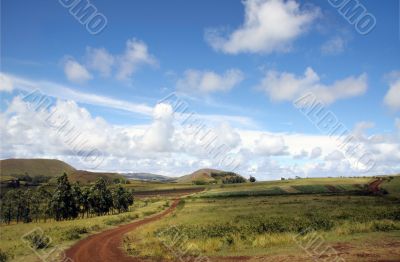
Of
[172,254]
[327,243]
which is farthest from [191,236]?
[327,243]

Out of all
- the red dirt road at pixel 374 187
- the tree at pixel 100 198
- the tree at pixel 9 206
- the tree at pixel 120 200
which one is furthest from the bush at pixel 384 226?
the tree at pixel 9 206

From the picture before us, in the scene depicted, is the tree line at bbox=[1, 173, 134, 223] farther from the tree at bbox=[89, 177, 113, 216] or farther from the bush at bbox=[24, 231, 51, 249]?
the bush at bbox=[24, 231, 51, 249]

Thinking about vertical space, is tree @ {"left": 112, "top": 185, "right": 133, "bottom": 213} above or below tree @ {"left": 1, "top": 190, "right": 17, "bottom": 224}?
above

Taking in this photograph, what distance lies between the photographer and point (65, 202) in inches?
3816

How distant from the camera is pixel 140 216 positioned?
2968 inches

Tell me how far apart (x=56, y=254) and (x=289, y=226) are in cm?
2248

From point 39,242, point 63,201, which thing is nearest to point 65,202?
point 63,201

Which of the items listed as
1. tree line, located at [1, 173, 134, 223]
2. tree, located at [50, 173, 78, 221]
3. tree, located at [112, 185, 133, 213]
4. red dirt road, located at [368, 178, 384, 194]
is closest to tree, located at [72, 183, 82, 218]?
tree line, located at [1, 173, 134, 223]

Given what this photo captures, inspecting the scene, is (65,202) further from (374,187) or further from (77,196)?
(374,187)

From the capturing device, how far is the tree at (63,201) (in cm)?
9556

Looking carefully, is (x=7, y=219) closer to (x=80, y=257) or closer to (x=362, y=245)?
(x=80, y=257)

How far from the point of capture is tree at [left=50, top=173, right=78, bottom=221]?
95562mm

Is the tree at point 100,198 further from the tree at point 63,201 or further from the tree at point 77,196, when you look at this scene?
the tree at point 63,201

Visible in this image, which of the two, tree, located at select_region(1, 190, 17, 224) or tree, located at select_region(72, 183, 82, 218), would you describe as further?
tree, located at select_region(1, 190, 17, 224)
